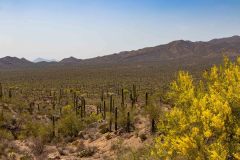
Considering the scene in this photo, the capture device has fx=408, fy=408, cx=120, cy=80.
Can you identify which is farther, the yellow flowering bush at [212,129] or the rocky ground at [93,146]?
the rocky ground at [93,146]

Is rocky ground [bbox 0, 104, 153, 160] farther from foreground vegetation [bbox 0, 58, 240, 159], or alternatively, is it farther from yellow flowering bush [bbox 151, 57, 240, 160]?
yellow flowering bush [bbox 151, 57, 240, 160]

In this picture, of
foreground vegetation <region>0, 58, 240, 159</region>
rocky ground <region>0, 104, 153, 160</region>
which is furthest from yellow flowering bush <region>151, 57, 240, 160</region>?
rocky ground <region>0, 104, 153, 160</region>

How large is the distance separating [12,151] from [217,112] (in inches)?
925

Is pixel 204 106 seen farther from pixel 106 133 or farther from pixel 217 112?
pixel 106 133

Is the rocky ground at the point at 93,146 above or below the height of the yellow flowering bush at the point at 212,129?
below

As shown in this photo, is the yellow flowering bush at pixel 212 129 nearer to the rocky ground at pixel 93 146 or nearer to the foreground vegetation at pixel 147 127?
the foreground vegetation at pixel 147 127

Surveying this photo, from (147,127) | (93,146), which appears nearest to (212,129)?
(147,127)

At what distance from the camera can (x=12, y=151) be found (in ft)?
114

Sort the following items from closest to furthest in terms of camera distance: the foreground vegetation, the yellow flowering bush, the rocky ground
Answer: the yellow flowering bush → the foreground vegetation → the rocky ground

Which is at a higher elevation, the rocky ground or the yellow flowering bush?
the yellow flowering bush

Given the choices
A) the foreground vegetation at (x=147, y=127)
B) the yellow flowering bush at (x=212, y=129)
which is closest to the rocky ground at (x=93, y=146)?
the foreground vegetation at (x=147, y=127)

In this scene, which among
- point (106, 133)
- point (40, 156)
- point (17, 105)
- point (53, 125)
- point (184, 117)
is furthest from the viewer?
point (17, 105)

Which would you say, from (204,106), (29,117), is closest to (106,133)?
(29,117)

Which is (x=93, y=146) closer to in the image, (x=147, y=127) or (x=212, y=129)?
(x=147, y=127)
